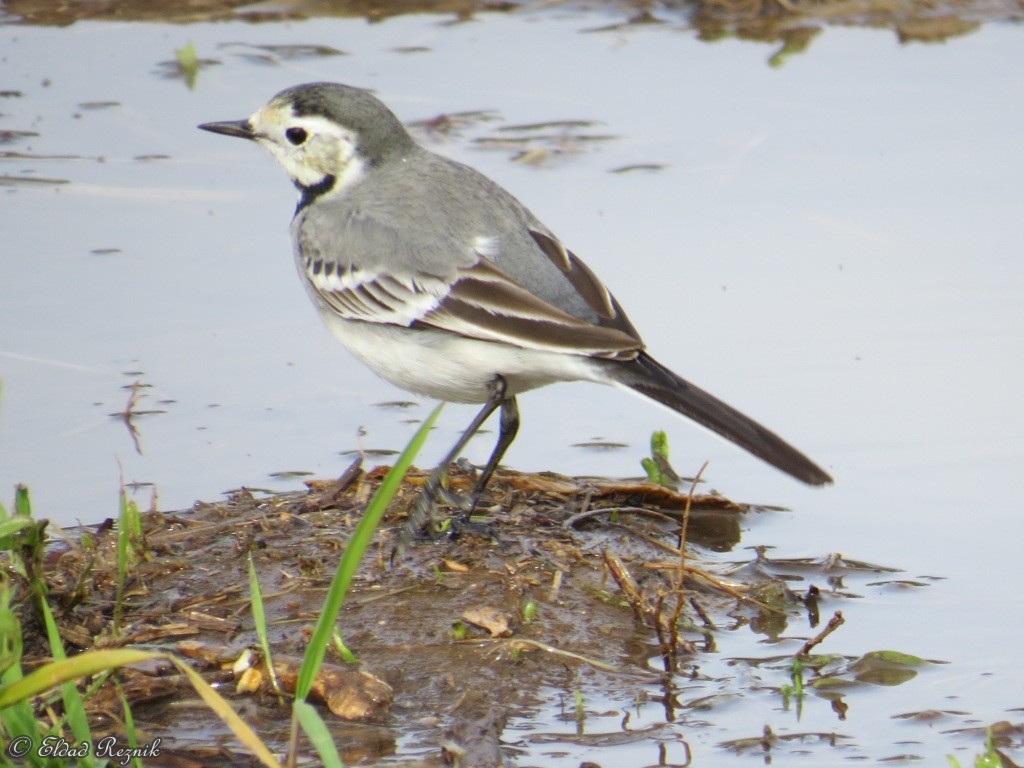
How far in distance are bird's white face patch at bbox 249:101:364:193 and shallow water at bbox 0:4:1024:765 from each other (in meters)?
1.20

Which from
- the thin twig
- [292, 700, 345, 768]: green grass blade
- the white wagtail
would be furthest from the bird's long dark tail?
[292, 700, 345, 768]: green grass blade

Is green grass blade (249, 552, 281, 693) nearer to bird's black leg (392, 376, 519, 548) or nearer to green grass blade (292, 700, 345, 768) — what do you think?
green grass blade (292, 700, 345, 768)

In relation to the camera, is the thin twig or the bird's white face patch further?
the bird's white face patch

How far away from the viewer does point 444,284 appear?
20.0ft

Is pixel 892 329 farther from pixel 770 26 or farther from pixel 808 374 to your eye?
pixel 770 26

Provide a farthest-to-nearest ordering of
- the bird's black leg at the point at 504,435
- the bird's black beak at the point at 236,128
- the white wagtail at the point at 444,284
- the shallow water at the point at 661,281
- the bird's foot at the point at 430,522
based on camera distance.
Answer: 1. the bird's black beak at the point at 236,128
2. the shallow water at the point at 661,281
3. the bird's black leg at the point at 504,435
4. the bird's foot at the point at 430,522
5. the white wagtail at the point at 444,284

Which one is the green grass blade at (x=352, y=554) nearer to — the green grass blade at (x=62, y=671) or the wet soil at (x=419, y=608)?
the green grass blade at (x=62, y=671)

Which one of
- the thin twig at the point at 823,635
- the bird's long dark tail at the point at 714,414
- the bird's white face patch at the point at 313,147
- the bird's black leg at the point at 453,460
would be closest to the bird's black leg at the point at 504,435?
the bird's black leg at the point at 453,460

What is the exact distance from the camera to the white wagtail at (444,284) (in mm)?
5672

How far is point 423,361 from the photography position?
6117mm

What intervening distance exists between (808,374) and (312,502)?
2662 mm

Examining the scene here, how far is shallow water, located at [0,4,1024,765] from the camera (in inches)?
260

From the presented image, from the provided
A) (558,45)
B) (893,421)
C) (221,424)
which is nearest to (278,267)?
(221,424)

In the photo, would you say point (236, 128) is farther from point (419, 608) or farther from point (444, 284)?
point (419, 608)
